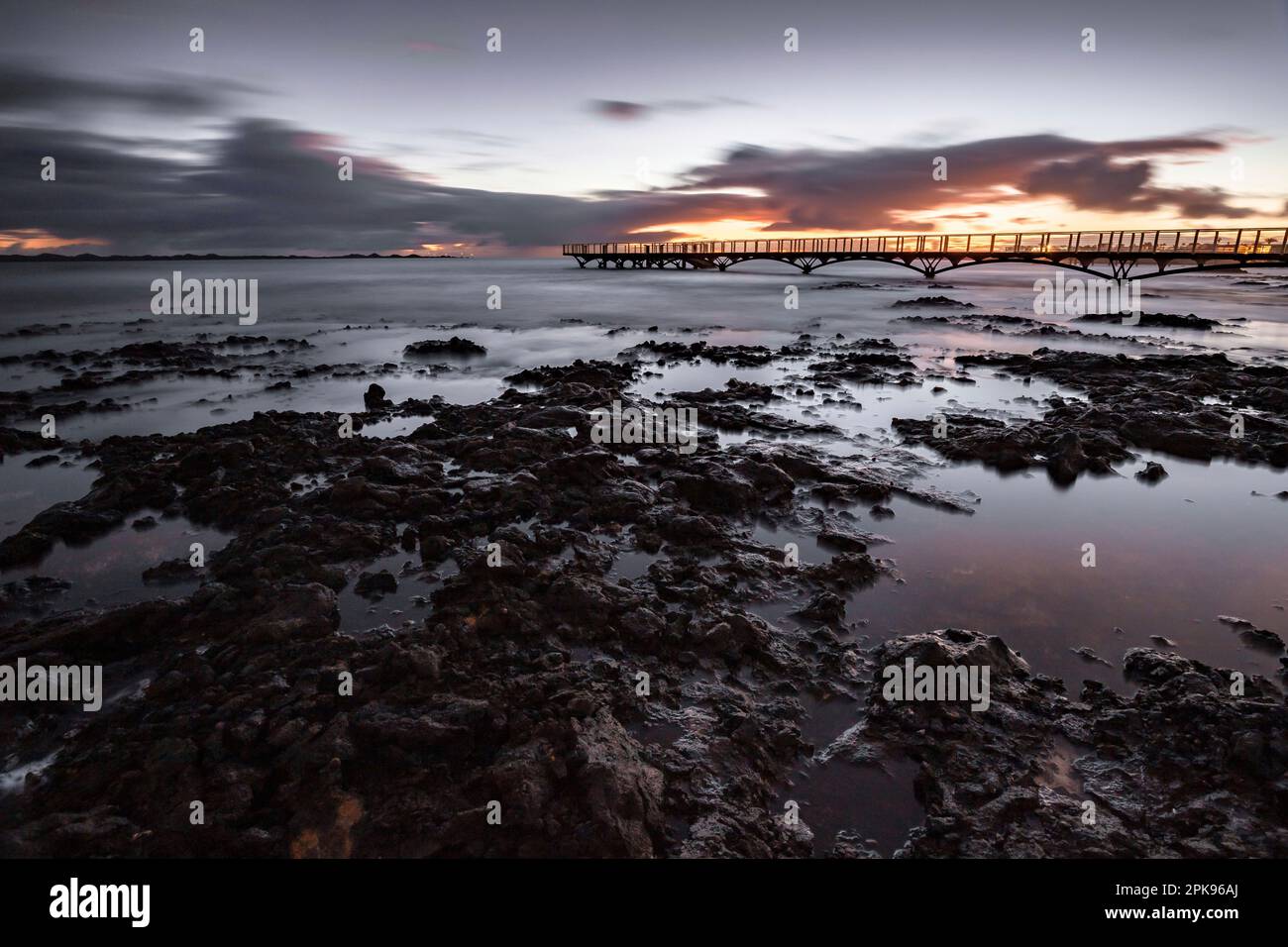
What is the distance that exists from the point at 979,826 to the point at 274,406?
17.1m

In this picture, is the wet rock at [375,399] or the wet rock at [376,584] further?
the wet rock at [375,399]

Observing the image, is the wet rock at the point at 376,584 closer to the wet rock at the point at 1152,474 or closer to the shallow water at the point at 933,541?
the shallow water at the point at 933,541

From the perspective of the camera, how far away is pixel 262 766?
13.5 ft

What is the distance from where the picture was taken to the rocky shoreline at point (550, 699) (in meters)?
3.80

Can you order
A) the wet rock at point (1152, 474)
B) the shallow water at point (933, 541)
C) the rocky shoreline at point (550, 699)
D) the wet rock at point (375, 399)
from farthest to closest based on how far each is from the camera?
the wet rock at point (375, 399)
the wet rock at point (1152, 474)
the shallow water at point (933, 541)
the rocky shoreline at point (550, 699)

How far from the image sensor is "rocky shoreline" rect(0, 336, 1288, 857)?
380cm

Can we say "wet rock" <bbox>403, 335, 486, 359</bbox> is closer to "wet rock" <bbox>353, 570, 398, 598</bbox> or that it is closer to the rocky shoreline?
the rocky shoreline

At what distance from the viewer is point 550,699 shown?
4840mm

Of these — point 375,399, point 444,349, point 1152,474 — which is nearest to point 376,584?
point 375,399

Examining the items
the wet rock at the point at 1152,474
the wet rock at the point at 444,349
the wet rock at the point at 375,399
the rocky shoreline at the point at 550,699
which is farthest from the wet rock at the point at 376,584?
the wet rock at the point at 444,349

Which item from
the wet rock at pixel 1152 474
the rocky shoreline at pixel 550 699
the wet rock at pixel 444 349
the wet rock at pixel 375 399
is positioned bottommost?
the rocky shoreline at pixel 550 699

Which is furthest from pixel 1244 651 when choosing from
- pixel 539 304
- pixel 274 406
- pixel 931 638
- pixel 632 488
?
pixel 539 304

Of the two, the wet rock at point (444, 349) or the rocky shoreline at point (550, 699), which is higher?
the wet rock at point (444, 349)

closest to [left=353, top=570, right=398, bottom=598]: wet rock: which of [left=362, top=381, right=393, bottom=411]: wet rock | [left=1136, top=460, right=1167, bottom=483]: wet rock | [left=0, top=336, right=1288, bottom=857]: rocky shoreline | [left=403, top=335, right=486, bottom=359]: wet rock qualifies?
[left=0, top=336, right=1288, bottom=857]: rocky shoreline
